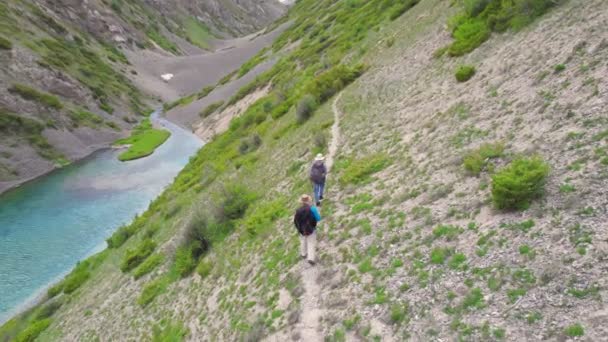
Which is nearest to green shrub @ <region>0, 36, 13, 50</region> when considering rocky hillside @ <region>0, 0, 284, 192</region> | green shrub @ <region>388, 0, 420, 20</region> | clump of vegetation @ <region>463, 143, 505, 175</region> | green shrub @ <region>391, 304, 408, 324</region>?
rocky hillside @ <region>0, 0, 284, 192</region>

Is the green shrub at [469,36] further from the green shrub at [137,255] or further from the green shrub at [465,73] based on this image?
the green shrub at [137,255]

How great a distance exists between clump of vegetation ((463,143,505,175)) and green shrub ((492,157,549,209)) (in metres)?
2.08

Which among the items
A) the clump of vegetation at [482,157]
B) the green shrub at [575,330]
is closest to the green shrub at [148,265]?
the clump of vegetation at [482,157]

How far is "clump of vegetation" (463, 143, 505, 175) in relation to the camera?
13.7 metres

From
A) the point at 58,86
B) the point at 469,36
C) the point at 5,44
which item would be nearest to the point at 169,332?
the point at 469,36

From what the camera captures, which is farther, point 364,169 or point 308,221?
point 364,169

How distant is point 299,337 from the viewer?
1199 centimetres

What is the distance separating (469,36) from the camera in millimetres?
24141

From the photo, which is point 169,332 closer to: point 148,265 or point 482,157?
point 148,265

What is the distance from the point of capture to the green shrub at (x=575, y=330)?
24.9 feet

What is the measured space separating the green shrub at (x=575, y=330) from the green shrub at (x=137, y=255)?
26.4 metres

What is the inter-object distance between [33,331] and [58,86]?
65.6m

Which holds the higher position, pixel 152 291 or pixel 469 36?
pixel 152 291

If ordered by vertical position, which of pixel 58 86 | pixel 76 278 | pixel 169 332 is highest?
pixel 58 86
